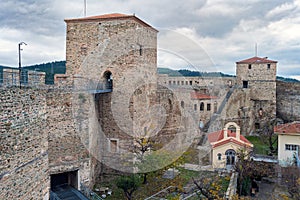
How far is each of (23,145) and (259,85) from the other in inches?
883

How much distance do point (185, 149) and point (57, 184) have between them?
29.6ft

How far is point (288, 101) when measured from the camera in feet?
86.3

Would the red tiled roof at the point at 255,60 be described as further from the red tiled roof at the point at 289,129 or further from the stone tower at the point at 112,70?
the stone tower at the point at 112,70

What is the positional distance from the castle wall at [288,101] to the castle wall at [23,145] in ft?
77.7

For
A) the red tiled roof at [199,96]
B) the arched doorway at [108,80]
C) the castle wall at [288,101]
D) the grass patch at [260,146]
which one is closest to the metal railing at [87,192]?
the arched doorway at [108,80]

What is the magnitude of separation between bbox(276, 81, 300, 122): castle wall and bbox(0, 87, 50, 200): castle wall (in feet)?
77.7

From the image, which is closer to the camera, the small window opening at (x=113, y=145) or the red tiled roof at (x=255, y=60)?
the small window opening at (x=113, y=145)

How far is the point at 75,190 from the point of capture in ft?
35.3

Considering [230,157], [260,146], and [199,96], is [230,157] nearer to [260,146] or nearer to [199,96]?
[260,146]

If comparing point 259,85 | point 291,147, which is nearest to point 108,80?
point 291,147

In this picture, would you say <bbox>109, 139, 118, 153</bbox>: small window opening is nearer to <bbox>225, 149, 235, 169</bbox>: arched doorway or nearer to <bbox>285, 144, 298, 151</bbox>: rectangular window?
<bbox>225, 149, 235, 169</bbox>: arched doorway

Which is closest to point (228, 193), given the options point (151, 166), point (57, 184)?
point (151, 166)

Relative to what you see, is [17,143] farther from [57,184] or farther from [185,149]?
[185,149]

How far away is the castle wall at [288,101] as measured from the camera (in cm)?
2591
